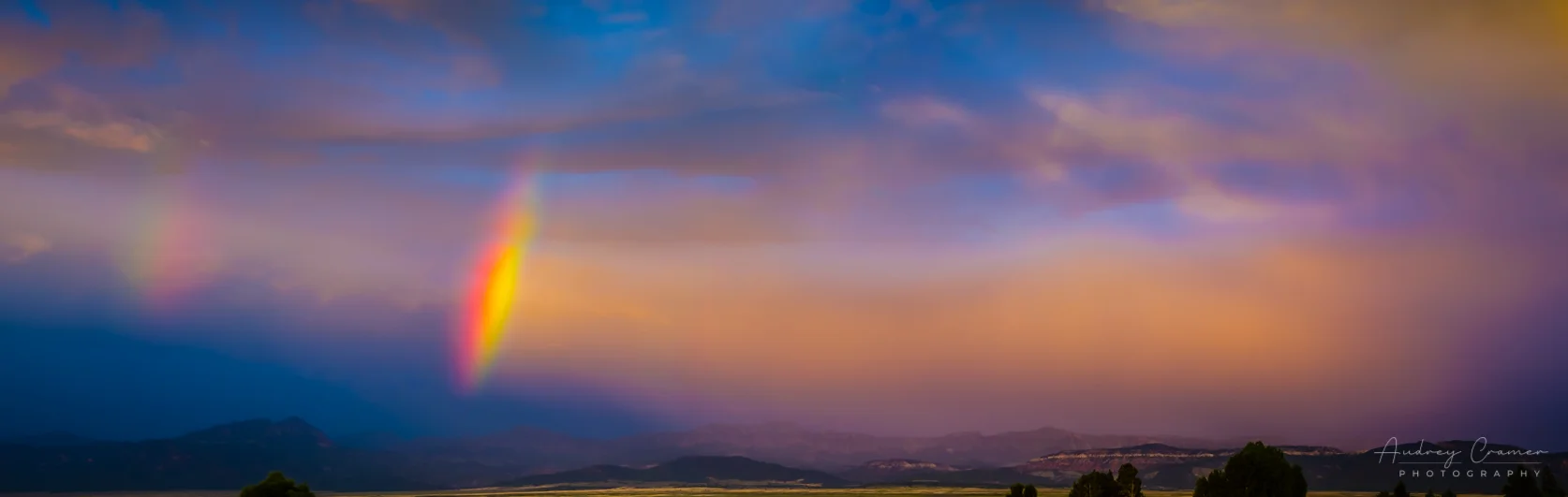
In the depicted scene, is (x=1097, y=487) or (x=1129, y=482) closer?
(x=1129, y=482)

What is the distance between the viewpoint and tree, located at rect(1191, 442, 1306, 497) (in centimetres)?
13050

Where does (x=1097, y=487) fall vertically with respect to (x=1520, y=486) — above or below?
above

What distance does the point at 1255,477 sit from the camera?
13100cm

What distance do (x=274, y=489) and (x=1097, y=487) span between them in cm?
8807

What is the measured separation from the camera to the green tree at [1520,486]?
137125mm

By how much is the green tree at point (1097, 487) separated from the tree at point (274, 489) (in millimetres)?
81959

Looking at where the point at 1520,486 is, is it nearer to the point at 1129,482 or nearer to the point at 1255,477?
the point at 1255,477

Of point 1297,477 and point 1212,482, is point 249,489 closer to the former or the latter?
point 1212,482

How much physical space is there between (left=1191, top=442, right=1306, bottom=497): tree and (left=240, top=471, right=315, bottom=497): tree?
91102 millimetres

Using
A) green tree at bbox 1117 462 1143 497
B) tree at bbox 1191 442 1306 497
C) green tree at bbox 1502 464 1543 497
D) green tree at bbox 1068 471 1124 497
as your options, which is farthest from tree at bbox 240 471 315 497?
green tree at bbox 1502 464 1543 497

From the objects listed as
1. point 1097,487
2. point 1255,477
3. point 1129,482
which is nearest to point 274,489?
point 1129,482

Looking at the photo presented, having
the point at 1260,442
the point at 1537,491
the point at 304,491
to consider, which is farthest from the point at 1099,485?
the point at 304,491

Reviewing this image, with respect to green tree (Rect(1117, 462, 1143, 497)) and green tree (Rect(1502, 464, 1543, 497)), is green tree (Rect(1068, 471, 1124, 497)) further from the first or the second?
green tree (Rect(1502, 464, 1543, 497))

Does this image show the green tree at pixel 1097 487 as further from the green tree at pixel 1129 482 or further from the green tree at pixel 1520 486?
the green tree at pixel 1520 486
